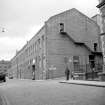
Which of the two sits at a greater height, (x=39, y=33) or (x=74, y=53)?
(x=39, y=33)

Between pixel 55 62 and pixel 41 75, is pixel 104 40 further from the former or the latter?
pixel 41 75

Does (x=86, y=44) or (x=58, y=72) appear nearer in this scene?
(x=58, y=72)

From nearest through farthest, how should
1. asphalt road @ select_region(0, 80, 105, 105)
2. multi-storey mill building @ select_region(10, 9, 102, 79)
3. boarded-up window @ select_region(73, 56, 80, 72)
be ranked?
asphalt road @ select_region(0, 80, 105, 105) → multi-storey mill building @ select_region(10, 9, 102, 79) → boarded-up window @ select_region(73, 56, 80, 72)

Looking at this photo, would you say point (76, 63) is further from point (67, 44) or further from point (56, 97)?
point (56, 97)

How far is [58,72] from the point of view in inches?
1352

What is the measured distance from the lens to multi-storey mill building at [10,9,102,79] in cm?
3469

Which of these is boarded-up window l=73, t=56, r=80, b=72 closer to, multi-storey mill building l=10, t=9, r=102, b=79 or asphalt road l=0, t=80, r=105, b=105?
multi-storey mill building l=10, t=9, r=102, b=79

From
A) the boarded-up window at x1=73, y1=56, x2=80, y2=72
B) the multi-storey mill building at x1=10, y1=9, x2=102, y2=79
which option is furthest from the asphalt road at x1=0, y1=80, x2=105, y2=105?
the boarded-up window at x1=73, y1=56, x2=80, y2=72

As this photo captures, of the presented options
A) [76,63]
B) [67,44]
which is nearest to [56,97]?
[76,63]

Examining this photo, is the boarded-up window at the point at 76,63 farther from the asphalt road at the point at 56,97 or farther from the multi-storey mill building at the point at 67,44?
the asphalt road at the point at 56,97

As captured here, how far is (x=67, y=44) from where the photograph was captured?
36219mm

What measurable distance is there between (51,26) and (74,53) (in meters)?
6.43

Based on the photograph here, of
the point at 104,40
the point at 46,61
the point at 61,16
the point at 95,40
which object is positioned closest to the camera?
the point at 104,40

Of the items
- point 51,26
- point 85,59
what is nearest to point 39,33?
point 51,26
